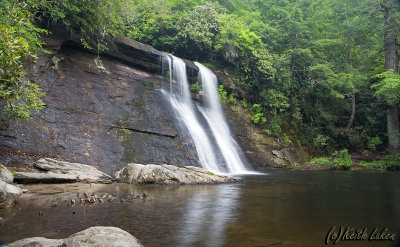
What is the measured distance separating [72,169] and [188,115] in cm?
869

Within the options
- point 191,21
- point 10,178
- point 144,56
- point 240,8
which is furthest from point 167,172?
point 240,8

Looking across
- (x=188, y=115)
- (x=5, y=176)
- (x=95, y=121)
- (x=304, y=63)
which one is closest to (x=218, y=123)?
(x=188, y=115)

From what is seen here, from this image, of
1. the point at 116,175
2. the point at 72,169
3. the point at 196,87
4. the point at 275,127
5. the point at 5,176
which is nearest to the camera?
the point at 5,176

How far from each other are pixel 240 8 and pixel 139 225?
34.3 metres

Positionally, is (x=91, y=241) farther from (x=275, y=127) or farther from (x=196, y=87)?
(x=275, y=127)

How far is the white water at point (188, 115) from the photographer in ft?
48.3

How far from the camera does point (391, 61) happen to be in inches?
859

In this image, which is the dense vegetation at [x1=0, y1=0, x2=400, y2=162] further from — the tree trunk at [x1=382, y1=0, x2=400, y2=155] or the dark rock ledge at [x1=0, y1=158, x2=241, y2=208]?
the dark rock ledge at [x1=0, y1=158, x2=241, y2=208]

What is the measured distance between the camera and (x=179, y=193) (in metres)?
7.92

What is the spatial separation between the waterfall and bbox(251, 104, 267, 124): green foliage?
2980 mm

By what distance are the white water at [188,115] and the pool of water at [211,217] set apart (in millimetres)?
7026

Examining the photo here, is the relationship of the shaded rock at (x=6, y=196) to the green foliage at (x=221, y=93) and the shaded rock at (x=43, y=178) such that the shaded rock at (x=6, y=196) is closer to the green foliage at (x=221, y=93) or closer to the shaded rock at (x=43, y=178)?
the shaded rock at (x=43, y=178)

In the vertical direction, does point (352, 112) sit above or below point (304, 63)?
below

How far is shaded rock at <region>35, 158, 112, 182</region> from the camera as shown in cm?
910
